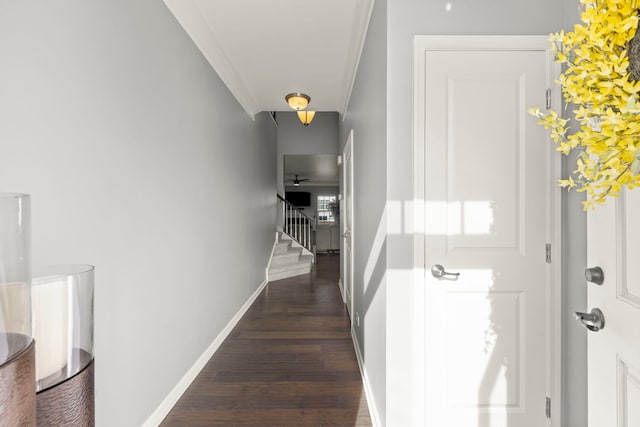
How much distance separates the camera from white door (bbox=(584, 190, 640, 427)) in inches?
33.9

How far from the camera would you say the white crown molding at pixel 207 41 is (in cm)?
221

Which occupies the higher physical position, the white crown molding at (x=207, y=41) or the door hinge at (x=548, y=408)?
the white crown molding at (x=207, y=41)

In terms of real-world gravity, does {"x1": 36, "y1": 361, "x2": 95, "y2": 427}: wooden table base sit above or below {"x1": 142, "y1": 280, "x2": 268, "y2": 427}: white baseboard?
above

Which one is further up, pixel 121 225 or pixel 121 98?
pixel 121 98

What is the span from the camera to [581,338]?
1.53 m

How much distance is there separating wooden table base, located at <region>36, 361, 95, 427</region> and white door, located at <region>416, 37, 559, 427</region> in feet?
4.55

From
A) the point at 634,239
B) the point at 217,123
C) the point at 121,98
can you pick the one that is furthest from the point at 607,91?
the point at 217,123

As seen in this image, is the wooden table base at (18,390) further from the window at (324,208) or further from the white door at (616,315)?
the window at (324,208)

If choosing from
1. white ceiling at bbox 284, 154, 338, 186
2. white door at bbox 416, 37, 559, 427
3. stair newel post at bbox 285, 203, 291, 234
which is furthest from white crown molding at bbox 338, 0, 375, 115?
stair newel post at bbox 285, 203, 291, 234

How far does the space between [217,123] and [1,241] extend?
2646 mm

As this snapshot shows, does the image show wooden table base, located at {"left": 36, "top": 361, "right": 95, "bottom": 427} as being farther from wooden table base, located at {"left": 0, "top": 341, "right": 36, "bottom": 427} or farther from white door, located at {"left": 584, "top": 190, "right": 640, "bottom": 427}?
white door, located at {"left": 584, "top": 190, "right": 640, "bottom": 427}

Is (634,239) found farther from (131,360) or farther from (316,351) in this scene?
(316,351)

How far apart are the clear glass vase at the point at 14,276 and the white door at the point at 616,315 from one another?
143cm

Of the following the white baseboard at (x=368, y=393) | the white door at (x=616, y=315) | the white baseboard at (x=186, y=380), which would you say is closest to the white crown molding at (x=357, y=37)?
the white door at (x=616, y=315)
